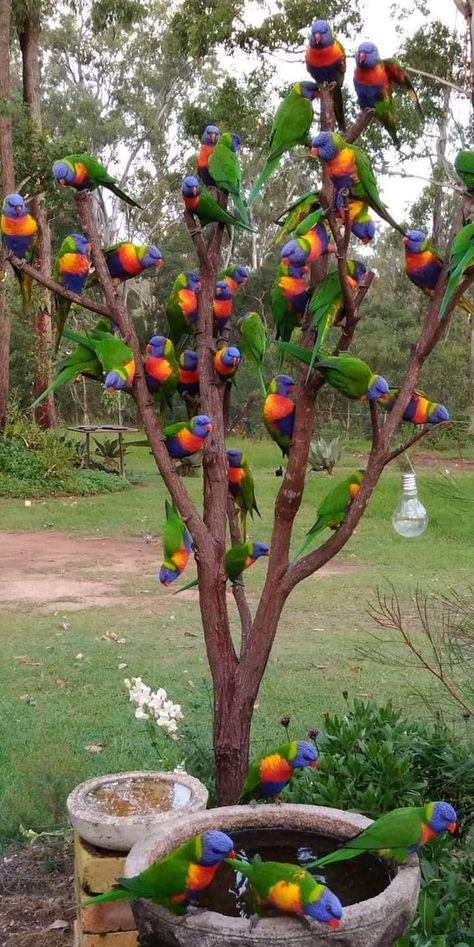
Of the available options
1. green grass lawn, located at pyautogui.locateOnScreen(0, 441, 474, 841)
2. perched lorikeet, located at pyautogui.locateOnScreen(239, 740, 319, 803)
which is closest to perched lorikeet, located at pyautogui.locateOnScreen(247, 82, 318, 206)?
perched lorikeet, located at pyautogui.locateOnScreen(239, 740, 319, 803)

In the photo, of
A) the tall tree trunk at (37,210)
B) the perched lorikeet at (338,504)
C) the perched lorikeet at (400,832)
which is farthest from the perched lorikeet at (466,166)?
the tall tree trunk at (37,210)

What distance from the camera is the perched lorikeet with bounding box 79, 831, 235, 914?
4.60 feet

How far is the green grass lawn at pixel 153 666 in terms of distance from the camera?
3.26 m

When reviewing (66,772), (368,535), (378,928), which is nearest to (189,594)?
(368,535)

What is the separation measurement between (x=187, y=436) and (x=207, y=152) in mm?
647

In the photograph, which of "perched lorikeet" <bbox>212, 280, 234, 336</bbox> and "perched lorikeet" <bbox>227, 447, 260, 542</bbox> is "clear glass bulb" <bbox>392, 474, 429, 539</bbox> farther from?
"perched lorikeet" <bbox>212, 280, 234, 336</bbox>

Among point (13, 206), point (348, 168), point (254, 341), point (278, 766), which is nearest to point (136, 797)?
point (278, 766)

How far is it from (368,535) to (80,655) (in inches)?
168

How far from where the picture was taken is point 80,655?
4.69m

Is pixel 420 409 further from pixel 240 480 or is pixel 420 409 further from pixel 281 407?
pixel 240 480

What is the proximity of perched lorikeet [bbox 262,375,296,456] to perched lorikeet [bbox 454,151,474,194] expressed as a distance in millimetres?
558

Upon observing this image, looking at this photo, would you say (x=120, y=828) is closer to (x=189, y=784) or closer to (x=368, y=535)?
(x=189, y=784)

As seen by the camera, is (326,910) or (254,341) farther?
(254,341)

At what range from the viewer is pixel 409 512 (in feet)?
20.7
